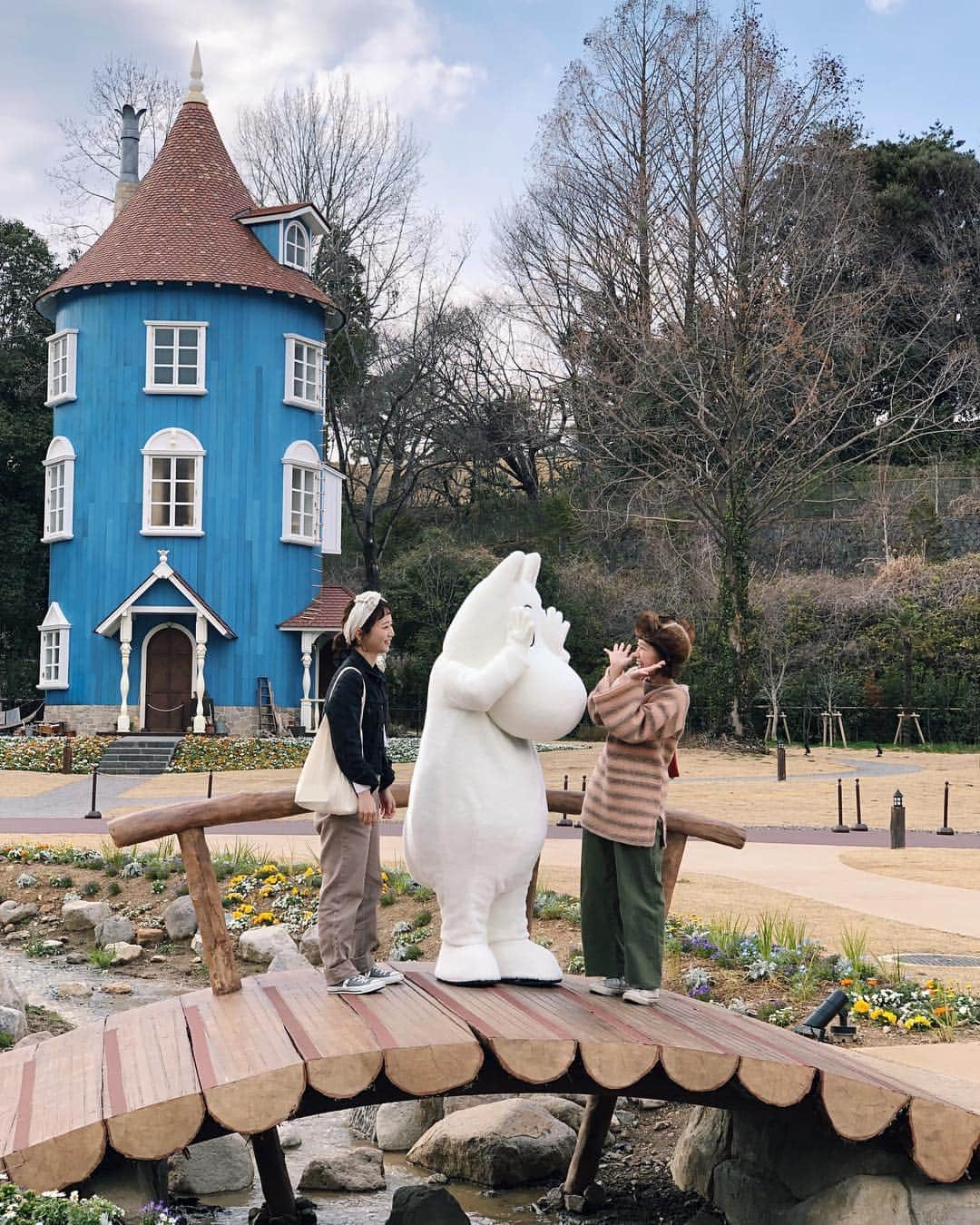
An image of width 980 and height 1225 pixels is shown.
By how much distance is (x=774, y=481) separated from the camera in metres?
33.7

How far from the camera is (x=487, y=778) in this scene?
5570 millimetres

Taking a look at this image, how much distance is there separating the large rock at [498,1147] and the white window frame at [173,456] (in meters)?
24.1

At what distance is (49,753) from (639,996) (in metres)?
22.8

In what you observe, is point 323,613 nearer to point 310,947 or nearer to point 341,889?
point 310,947

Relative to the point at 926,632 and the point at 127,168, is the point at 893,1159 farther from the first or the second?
the point at 127,168

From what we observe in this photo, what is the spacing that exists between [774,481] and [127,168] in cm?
1831

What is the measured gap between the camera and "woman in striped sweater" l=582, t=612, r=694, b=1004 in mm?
5594

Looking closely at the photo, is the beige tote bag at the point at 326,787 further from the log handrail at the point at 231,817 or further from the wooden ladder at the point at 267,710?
the wooden ladder at the point at 267,710

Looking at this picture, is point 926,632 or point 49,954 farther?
point 926,632

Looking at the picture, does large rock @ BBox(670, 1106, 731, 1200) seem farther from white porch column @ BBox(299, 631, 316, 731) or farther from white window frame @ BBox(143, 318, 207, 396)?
white window frame @ BBox(143, 318, 207, 396)

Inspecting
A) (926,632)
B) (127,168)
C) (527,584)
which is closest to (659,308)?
(926,632)

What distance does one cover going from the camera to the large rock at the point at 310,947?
10.1m

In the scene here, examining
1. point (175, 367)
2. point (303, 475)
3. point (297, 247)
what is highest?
point (297, 247)

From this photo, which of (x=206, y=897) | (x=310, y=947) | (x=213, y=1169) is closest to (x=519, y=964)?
(x=206, y=897)
